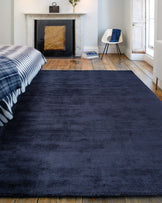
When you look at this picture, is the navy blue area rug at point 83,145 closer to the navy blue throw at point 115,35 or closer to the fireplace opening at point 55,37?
the navy blue throw at point 115,35

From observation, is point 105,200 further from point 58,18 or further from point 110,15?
point 110,15

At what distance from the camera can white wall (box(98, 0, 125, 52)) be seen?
7.10 meters

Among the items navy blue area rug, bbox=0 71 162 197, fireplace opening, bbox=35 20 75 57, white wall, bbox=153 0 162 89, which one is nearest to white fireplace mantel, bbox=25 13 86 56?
fireplace opening, bbox=35 20 75 57

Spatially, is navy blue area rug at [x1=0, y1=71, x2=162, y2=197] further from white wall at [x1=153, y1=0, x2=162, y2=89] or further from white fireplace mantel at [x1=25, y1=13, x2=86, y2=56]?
white fireplace mantel at [x1=25, y1=13, x2=86, y2=56]

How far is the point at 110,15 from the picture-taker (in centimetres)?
716

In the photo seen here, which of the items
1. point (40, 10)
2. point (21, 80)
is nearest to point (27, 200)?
point (21, 80)

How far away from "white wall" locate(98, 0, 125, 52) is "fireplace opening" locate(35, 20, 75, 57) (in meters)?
0.79

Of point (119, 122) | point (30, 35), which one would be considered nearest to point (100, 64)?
point (30, 35)

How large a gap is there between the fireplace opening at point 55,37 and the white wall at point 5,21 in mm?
640

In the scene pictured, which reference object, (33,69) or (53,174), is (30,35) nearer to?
(33,69)

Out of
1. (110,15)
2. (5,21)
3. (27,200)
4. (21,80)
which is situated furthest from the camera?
(110,15)

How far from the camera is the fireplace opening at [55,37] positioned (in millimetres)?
6738

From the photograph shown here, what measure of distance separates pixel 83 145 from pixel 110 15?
229 inches

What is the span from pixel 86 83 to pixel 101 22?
12.4 feet
